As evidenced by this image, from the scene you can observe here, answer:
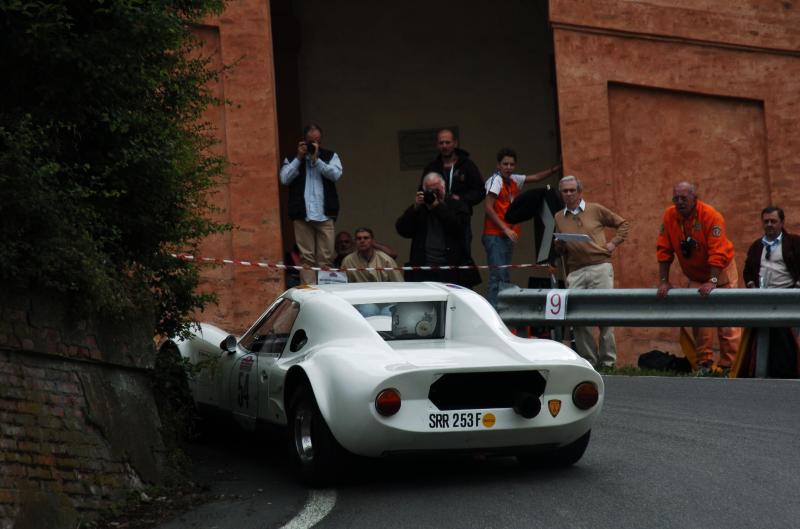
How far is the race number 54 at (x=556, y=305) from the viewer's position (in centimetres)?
1577

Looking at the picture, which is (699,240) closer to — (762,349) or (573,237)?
(573,237)

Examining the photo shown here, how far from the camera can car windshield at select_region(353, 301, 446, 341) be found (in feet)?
32.1

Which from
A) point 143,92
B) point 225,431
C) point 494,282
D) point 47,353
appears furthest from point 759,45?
point 47,353

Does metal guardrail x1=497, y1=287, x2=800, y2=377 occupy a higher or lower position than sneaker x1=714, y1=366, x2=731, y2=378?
higher

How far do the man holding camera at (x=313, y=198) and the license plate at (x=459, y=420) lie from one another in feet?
28.4

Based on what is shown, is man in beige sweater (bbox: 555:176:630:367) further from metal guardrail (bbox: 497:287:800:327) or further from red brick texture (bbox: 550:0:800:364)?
red brick texture (bbox: 550:0:800:364)

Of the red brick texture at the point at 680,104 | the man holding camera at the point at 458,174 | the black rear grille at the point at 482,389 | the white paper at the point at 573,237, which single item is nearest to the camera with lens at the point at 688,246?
the white paper at the point at 573,237

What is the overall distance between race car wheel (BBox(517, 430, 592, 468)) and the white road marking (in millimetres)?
1251

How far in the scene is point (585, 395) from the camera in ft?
29.6

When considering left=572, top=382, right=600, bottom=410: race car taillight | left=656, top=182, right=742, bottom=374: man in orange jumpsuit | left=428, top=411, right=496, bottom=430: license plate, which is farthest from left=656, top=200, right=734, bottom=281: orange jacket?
left=428, top=411, right=496, bottom=430: license plate

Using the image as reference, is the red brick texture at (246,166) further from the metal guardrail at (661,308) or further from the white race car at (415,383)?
the white race car at (415,383)

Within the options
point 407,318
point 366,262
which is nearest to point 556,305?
point 366,262

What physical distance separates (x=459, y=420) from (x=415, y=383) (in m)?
0.34

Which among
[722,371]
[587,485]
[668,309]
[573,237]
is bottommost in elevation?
[587,485]
